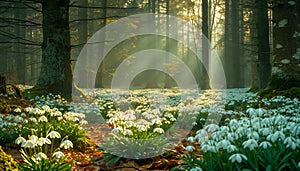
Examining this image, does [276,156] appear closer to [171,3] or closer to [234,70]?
[234,70]

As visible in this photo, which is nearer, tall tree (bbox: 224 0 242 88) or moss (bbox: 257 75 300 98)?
moss (bbox: 257 75 300 98)

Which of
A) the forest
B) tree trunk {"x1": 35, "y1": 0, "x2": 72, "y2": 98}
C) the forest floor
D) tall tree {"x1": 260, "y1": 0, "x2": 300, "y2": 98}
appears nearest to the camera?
the forest

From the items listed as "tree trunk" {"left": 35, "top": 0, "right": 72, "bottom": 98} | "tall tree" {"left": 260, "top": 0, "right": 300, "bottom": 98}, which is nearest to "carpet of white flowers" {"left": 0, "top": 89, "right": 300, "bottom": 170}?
"tall tree" {"left": 260, "top": 0, "right": 300, "bottom": 98}

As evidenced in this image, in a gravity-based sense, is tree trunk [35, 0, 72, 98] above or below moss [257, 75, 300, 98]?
above

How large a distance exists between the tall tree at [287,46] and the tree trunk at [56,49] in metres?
6.57

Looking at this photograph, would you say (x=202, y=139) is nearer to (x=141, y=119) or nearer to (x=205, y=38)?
(x=141, y=119)

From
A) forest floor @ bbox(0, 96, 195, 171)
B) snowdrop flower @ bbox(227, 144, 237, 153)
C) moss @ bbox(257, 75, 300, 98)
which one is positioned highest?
moss @ bbox(257, 75, 300, 98)

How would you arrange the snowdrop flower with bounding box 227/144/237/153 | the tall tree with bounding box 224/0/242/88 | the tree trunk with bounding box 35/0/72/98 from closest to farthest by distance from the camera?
the snowdrop flower with bounding box 227/144/237/153 → the tree trunk with bounding box 35/0/72/98 → the tall tree with bounding box 224/0/242/88

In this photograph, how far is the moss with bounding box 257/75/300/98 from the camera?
8641 mm

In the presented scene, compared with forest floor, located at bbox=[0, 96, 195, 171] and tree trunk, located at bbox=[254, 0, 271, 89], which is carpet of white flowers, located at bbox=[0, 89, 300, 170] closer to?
forest floor, located at bbox=[0, 96, 195, 171]

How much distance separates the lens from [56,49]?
9.95m

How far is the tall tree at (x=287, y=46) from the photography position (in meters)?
8.91

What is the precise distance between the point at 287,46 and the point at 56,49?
7.17 m

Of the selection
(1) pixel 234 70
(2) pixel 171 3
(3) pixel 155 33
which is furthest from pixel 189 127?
(2) pixel 171 3
